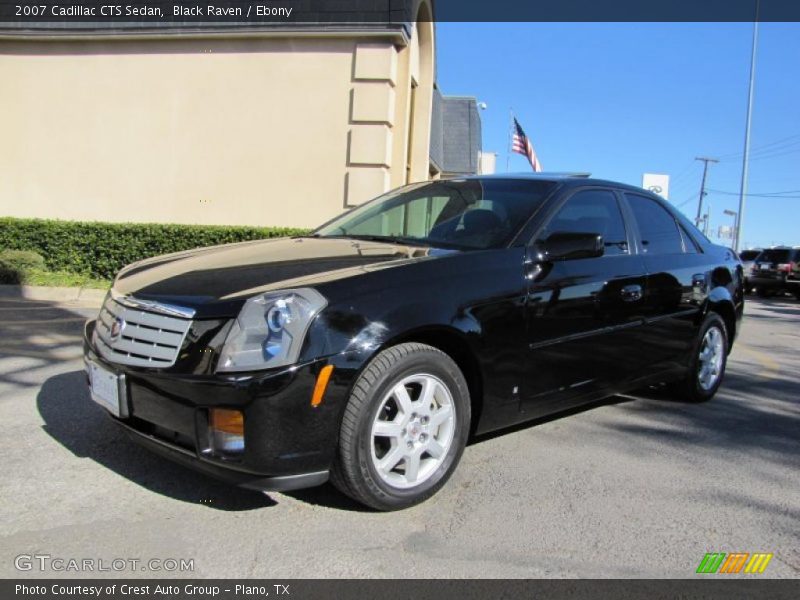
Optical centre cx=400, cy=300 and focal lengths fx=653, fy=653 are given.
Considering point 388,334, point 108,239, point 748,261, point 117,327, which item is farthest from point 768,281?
point 117,327

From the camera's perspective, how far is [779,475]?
3811mm

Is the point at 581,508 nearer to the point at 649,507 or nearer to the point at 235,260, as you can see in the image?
the point at 649,507

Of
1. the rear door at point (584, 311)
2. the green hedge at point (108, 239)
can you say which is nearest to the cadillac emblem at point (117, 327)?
the rear door at point (584, 311)

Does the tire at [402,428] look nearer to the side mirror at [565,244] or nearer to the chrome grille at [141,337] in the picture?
the chrome grille at [141,337]

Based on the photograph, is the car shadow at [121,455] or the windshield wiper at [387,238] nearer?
the car shadow at [121,455]

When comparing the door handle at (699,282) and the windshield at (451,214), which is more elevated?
the windshield at (451,214)

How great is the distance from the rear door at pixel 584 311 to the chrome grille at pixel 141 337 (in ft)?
5.91

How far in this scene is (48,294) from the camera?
8984mm

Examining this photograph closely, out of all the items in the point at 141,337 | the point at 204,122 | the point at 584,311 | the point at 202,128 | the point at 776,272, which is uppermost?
the point at 204,122

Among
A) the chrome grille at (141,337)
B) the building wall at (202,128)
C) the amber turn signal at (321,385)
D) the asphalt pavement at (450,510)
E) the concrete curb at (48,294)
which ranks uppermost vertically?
the building wall at (202,128)

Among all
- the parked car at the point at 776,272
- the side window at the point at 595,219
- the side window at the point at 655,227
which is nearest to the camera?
the side window at the point at 595,219

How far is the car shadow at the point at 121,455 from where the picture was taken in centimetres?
311

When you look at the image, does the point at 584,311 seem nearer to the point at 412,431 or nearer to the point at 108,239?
the point at 412,431

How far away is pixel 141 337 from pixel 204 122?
30.5ft
